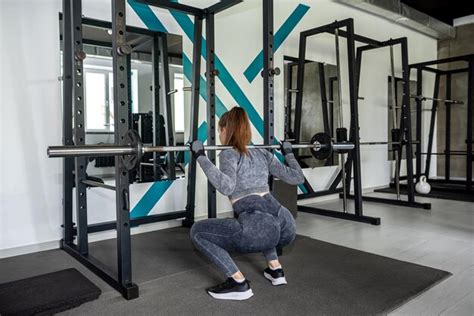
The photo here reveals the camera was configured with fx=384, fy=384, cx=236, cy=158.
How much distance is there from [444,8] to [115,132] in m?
6.70

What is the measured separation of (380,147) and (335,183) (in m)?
1.38

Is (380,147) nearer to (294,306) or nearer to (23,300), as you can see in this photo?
(294,306)

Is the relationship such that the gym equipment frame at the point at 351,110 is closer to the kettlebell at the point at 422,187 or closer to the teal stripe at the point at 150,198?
the kettlebell at the point at 422,187

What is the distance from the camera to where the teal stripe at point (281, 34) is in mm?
4438

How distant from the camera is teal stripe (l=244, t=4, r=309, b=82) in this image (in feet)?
14.6

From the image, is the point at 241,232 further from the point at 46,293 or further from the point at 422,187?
the point at 422,187

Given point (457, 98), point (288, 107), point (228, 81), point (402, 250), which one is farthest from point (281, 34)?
point (457, 98)

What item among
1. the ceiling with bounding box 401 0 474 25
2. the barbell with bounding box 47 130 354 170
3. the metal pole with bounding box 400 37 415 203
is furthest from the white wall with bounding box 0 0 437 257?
the ceiling with bounding box 401 0 474 25

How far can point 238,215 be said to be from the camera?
85.5 inches

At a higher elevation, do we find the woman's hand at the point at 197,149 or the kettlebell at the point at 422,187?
the woman's hand at the point at 197,149

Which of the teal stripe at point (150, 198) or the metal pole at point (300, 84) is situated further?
the metal pole at point (300, 84)

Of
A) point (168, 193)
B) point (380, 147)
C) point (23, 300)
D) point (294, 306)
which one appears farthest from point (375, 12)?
point (23, 300)

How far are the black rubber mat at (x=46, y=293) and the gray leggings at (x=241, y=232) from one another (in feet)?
2.27

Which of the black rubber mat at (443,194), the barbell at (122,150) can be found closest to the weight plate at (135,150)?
the barbell at (122,150)
